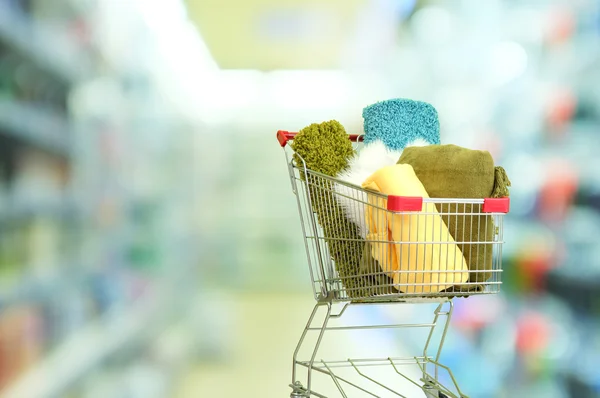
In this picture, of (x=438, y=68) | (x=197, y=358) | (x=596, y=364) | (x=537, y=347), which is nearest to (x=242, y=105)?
(x=438, y=68)

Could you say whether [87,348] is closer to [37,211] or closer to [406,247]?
[37,211]

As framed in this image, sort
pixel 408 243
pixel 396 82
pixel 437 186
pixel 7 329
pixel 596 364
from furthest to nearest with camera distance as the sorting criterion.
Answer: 1. pixel 396 82
2. pixel 596 364
3. pixel 7 329
4. pixel 437 186
5. pixel 408 243

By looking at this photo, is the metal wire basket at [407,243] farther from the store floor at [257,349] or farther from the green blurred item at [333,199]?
the store floor at [257,349]

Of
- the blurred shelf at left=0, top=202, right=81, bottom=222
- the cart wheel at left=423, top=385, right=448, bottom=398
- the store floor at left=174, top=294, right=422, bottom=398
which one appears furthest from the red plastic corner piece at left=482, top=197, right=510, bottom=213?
the blurred shelf at left=0, top=202, right=81, bottom=222

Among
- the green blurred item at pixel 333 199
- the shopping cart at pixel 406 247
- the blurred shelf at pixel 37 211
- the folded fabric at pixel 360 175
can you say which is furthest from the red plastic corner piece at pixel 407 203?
the blurred shelf at pixel 37 211

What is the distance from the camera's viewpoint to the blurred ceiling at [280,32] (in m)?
2.94

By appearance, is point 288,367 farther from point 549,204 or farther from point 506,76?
point 506,76

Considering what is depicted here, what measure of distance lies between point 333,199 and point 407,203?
0.28m

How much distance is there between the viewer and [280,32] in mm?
2984

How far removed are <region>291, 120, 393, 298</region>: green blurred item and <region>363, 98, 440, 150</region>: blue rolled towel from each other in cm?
17

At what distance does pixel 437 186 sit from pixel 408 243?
23 cm

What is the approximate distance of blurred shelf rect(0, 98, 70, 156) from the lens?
2.53 m

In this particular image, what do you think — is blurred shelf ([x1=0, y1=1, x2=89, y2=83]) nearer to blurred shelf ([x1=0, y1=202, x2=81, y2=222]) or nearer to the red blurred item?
blurred shelf ([x1=0, y1=202, x2=81, y2=222])

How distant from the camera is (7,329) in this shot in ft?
8.36
